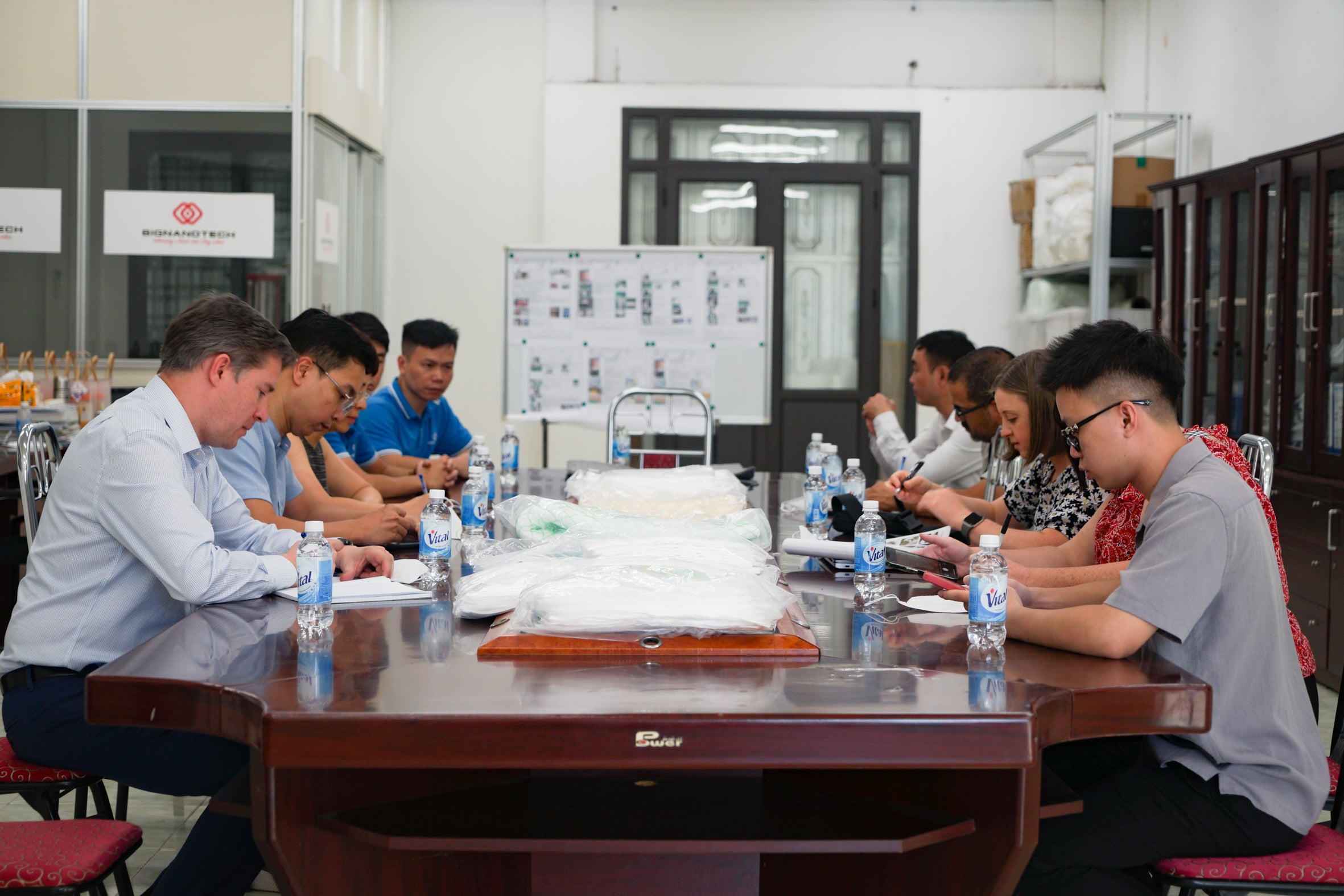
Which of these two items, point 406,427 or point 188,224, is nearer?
point 406,427

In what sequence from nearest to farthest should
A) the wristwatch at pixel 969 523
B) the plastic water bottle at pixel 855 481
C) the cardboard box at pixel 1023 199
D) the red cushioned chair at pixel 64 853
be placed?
the red cushioned chair at pixel 64 853 → the wristwatch at pixel 969 523 → the plastic water bottle at pixel 855 481 → the cardboard box at pixel 1023 199

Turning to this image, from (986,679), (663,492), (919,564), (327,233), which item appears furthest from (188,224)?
(986,679)

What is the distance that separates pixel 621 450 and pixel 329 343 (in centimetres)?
227

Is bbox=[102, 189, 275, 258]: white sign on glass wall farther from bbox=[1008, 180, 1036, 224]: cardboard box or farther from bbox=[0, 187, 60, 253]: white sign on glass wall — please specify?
bbox=[1008, 180, 1036, 224]: cardboard box

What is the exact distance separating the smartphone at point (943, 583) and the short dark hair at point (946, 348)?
2.36 meters

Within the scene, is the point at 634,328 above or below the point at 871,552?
above

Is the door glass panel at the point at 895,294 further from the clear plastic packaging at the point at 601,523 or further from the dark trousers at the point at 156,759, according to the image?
the dark trousers at the point at 156,759

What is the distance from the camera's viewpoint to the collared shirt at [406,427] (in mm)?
4566

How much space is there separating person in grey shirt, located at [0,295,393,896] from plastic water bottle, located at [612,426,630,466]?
104 inches

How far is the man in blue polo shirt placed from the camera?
4562mm

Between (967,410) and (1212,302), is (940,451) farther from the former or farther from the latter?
(1212,302)

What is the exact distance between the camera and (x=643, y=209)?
7121mm

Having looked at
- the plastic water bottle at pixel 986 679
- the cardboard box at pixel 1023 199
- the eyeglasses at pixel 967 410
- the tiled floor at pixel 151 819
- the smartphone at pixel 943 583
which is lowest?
the tiled floor at pixel 151 819

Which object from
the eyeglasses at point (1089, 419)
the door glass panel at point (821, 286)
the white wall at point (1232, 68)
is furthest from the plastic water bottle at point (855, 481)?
the door glass panel at point (821, 286)
